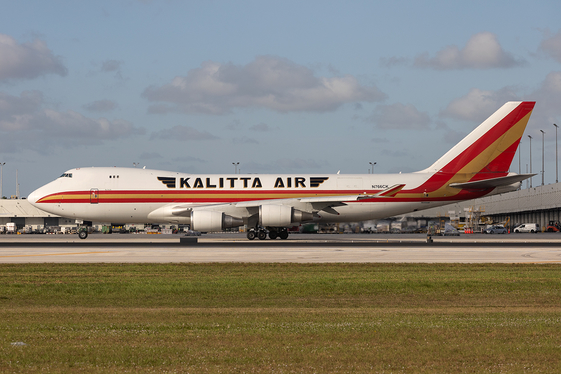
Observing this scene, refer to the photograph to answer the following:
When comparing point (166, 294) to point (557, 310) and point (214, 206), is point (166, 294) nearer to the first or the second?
point (557, 310)

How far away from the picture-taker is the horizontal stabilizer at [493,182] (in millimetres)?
45553

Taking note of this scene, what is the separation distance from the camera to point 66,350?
27.9 feet

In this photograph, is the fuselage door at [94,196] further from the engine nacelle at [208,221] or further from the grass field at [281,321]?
the grass field at [281,321]

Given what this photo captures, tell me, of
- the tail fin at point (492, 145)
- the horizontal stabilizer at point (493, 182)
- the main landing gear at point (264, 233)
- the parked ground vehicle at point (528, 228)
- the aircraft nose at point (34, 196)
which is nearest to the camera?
the horizontal stabilizer at point (493, 182)

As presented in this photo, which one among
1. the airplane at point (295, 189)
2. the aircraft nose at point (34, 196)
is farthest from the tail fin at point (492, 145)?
the aircraft nose at point (34, 196)

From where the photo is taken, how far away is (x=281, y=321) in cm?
1131

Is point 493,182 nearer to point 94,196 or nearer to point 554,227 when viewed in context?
point 94,196

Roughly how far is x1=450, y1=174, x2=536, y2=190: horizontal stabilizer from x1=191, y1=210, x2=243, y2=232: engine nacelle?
19154 mm

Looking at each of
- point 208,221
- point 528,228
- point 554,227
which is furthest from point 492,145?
point 554,227

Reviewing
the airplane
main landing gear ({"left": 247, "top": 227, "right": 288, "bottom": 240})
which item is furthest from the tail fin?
main landing gear ({"left": 247, "top": 227, "right": 288, "bottom": 240})

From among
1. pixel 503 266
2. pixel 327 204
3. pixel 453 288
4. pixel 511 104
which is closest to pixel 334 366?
pixel 453 288

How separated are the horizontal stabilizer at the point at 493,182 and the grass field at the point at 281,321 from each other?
1003 inches

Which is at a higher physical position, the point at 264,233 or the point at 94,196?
the point at 94,196

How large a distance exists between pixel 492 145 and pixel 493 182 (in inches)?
146
